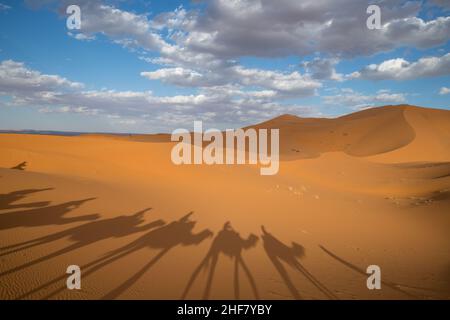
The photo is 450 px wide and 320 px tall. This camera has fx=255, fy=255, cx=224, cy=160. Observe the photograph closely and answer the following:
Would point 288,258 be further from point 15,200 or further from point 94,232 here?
point 15,200

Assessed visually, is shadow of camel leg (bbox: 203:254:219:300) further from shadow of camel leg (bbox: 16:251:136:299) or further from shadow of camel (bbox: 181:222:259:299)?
shadow of camel leg (bbox: 16:251:136:299)

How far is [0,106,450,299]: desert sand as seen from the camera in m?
3.98

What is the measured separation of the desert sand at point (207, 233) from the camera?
13.0 feet

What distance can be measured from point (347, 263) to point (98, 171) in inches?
403

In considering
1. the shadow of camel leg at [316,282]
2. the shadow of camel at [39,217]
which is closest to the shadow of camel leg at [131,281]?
the shadow of camel at [39,217]

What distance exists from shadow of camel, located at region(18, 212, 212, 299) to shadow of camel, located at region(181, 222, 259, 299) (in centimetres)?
42

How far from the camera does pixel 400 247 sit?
604 cm

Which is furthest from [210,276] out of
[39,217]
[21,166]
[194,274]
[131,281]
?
[21,166]

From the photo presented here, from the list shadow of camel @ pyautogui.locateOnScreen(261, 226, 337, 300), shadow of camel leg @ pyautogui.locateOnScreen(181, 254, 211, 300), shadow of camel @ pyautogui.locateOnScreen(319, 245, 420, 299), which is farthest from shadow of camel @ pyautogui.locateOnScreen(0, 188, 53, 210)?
shadow of camel @ pyautogui.locateOnScreen(319, 245, 420, 299)

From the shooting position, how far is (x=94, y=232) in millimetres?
5473

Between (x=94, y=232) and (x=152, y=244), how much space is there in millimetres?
1339

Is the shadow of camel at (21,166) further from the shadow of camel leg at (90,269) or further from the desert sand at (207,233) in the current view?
the shadow of camel leg at (90,269)
